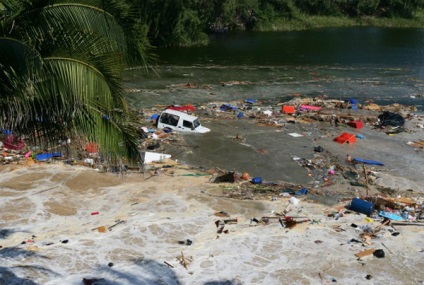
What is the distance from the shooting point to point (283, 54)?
48031mm

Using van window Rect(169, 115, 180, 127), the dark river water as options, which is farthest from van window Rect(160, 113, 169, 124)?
the dark river water

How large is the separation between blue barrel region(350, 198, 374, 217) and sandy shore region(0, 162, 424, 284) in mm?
211

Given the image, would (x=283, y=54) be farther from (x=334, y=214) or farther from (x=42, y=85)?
(x=42, y=85)

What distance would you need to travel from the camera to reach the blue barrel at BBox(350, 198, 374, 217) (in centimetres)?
1520

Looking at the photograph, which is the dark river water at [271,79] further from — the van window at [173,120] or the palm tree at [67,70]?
the palm tree at [67,70]

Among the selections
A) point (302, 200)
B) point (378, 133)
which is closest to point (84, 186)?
point (302, 200)

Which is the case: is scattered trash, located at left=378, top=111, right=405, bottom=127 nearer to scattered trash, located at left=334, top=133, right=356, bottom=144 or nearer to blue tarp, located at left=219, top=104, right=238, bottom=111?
scattered trash, located at left=334, top=133, right=356, bottom=144

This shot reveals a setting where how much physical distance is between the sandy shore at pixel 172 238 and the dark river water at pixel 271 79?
12.3ft

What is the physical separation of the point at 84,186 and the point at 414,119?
58.4ft

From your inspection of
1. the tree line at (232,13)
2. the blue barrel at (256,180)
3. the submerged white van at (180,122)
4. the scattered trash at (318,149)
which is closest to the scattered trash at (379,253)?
the blue barrel at (256,180)

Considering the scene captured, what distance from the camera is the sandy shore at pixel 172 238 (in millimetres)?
11797

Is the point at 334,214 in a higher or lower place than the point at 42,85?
lower

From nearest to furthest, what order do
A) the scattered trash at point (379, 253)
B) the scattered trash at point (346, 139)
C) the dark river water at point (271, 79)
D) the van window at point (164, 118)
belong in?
the scattered trash at point (379, 253)
the dark river water at point (271, 79)
the scattered trash at point (346, 139)
the van window at point (164, 118)

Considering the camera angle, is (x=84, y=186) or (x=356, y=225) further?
(x=84, y=186)
